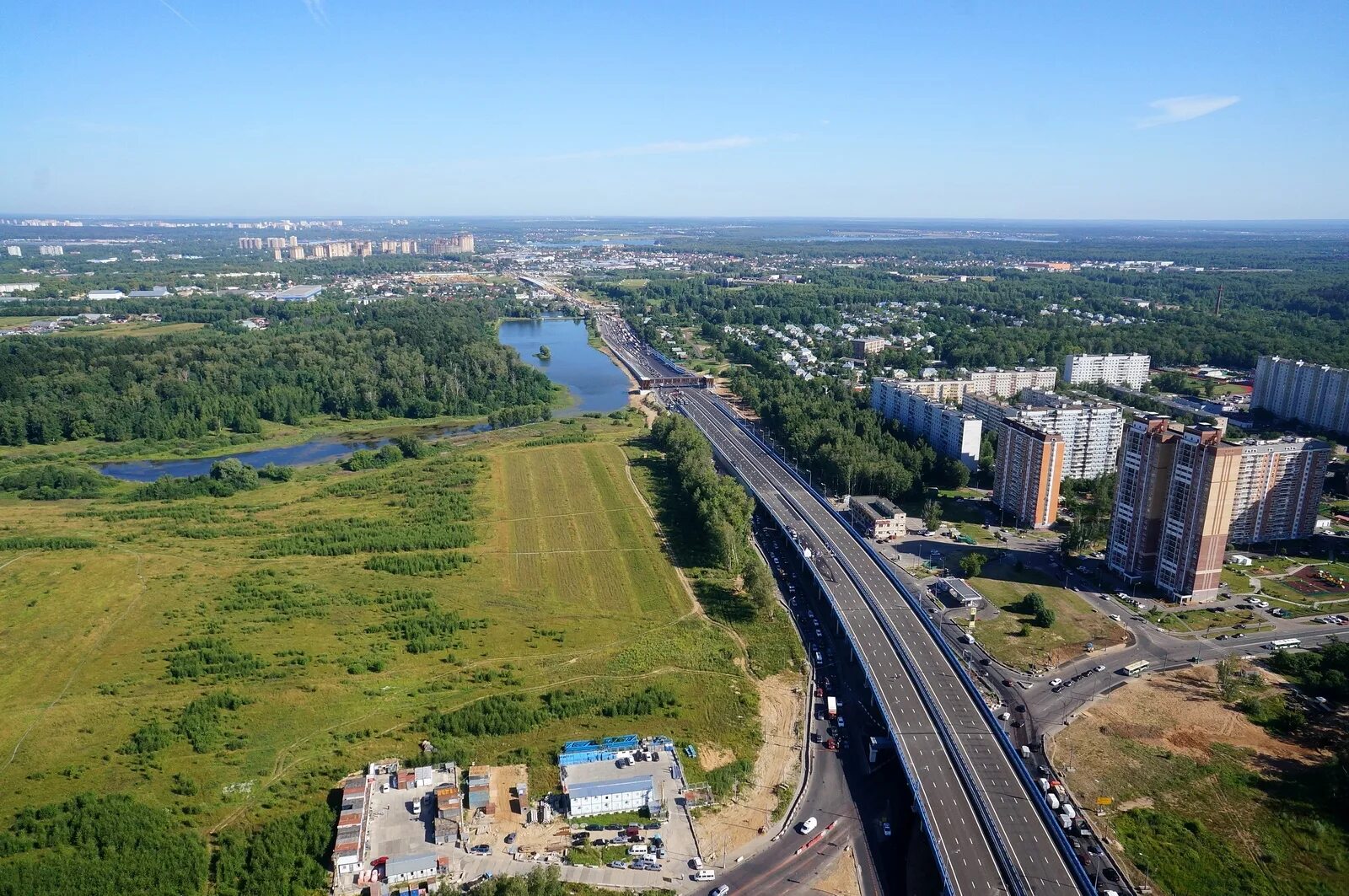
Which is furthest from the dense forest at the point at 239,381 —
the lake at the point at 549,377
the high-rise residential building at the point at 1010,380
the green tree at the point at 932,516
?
the green tree at the point at 932,516

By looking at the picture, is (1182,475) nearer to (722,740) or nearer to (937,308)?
(722,740)

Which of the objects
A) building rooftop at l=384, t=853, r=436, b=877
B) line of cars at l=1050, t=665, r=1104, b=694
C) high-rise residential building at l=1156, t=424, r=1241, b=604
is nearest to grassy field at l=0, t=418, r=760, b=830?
building rooftop at l=384, t=853, r=436, b=877

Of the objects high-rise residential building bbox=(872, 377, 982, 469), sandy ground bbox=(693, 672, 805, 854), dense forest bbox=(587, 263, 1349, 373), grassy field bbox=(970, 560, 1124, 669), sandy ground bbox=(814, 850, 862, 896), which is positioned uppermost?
dense forest bbox=(587, 263, 1349, 373)

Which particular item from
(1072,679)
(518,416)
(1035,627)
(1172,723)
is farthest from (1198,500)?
(518,416)

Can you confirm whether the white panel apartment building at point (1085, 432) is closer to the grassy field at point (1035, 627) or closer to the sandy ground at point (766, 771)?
the grassy field at point (1035, 627)

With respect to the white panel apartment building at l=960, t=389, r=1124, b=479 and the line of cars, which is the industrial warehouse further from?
the white panel apartment building at l=960, t=389, r=1124, b=479

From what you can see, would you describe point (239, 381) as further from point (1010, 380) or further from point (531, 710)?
point (1010, 380)

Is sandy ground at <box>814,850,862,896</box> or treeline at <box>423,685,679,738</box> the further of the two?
treeline at <box>423,685,679,738</box>
